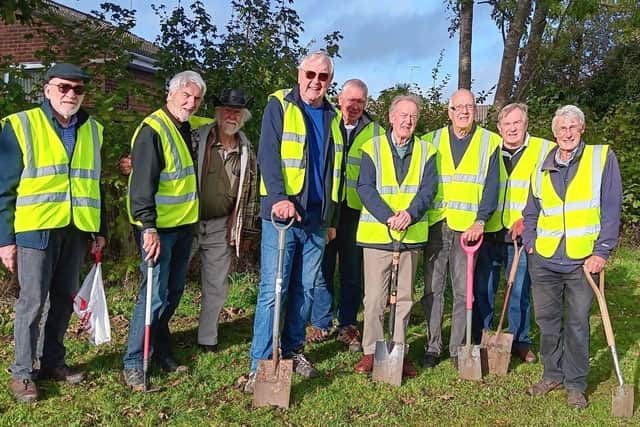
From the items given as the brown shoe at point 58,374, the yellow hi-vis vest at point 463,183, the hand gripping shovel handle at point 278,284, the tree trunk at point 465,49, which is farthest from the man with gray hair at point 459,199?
Answer: the tree trunk at point 465,49

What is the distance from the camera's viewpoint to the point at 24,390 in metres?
4.16

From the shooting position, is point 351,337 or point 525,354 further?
point 351,337

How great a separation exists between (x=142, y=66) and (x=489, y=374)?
8700mm

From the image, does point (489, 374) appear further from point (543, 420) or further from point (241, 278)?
point (241, 278)

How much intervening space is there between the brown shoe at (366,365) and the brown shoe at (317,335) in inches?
31.4

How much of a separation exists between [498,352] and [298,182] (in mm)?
2227

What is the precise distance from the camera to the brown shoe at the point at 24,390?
4.14m

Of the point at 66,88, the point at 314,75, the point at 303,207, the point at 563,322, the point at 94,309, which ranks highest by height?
the point at 314,75

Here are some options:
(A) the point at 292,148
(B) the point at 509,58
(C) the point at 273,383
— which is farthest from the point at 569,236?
(B) the point at 509,58

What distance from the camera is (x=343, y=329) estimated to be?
19.0ft

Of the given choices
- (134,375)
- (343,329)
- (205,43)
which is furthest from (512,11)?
(134,375)

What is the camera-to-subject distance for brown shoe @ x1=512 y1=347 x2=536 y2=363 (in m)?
5.45

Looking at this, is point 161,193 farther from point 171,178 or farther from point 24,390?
point 24,390

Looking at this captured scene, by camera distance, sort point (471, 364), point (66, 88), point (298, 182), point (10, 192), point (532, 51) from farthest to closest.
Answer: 1. point (532, 51)
2. point (471, 364)
3. point (298, 182)
4. point (66, 88)
5. point (10, 192)
